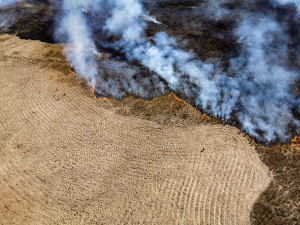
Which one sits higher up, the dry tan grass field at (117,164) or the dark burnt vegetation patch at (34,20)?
the dark burnt vegetation patch at (34,20)

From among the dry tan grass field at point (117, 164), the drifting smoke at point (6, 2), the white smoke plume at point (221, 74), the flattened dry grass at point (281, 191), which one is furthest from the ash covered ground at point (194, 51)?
the drifting smoke at point (6, 2)

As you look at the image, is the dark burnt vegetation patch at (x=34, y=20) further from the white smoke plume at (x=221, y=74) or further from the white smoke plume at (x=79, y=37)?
the white smoke plume at (x=221, y=74)

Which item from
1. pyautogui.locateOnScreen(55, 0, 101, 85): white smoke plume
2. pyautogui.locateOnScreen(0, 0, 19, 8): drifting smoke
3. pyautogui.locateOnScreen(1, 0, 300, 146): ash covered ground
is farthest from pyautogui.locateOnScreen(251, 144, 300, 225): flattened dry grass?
pyautogui.locateOnScreen(0, 0, 19, 8): drifting smoke

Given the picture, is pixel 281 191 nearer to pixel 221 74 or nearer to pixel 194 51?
pixel 221 74

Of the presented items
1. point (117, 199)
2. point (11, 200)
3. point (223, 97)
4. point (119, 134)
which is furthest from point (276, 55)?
point (11, 200)

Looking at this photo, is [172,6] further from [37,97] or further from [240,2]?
[37,97]

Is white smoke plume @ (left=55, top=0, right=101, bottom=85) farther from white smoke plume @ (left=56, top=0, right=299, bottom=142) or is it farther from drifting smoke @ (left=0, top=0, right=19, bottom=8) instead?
drifting smoke @ (left=0, top=0, right=19, bottom=8)
